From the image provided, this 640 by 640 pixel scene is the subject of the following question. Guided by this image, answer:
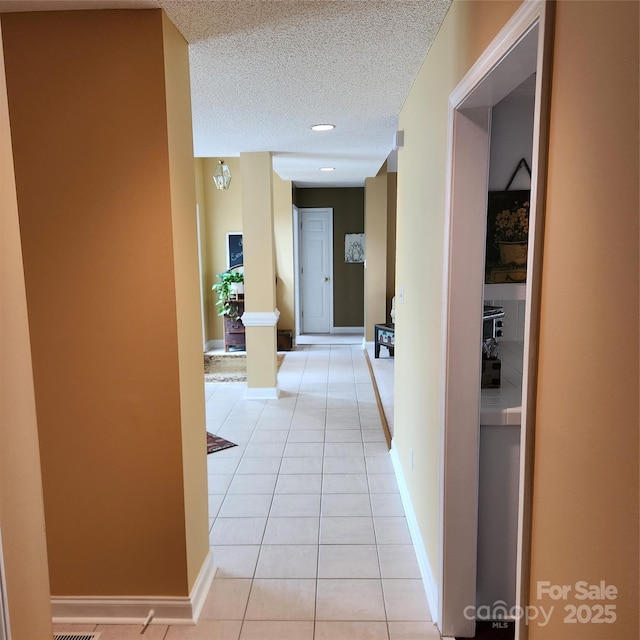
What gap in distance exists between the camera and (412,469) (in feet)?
9.60

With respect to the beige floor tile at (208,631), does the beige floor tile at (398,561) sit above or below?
above

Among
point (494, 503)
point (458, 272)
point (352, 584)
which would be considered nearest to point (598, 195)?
point (458, 272)

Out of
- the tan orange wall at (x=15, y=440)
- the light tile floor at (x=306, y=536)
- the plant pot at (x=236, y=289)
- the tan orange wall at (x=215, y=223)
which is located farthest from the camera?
the tan orange wall at (x=215, y=223)

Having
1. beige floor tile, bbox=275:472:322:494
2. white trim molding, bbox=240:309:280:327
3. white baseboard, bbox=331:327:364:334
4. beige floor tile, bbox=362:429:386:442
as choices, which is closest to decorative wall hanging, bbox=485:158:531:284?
beige floor tile, bbox=275:472:322:494

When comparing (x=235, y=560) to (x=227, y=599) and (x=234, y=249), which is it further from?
(x=234, y=249)

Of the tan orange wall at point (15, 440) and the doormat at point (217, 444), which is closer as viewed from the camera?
the tan orange wall at point (15, 440)

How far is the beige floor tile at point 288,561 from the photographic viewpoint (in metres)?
2.53

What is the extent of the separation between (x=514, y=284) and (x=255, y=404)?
3503mm

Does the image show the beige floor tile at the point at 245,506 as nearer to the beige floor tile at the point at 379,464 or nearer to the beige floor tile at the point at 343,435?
the beige floor tile at the point at 379,464

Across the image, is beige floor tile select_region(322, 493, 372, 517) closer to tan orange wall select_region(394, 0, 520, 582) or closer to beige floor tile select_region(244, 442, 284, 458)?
tan orange wall select_region(394, 0, 520, 582)

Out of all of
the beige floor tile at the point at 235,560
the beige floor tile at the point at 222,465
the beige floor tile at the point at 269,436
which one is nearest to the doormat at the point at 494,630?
the beige floor tile at the point at 235,560

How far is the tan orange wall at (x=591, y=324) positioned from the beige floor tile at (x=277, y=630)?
1.34 metres

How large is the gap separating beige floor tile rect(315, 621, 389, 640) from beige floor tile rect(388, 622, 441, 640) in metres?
0.03

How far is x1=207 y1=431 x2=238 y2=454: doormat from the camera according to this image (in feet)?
13.4
